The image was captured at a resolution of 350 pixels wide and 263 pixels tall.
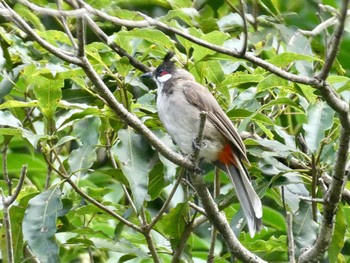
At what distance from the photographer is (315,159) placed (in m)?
3.24

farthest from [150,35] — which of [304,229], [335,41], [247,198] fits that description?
[335,41]

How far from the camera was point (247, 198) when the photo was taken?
3.60 m

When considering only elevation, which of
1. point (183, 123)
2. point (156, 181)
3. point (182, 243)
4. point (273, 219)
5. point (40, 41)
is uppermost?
point (40, 41)

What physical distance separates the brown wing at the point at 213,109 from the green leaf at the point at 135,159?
1.28 feet

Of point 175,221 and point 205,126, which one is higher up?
point 205,126

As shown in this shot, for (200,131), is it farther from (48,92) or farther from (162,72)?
(162,72)

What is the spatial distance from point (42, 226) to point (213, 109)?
0.89 meters

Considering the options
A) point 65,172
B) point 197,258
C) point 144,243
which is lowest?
point 197,258

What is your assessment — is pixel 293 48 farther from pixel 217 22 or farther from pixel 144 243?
pixel 144 243

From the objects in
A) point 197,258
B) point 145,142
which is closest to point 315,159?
point 145,142

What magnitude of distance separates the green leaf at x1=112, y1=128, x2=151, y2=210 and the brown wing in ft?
1.28

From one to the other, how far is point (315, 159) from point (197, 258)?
119 centimetres

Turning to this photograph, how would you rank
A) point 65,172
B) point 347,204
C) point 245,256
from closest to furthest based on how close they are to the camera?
point 245,256 → point 65,172 → point 347,204

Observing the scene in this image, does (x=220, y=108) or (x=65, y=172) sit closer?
(x=65, y=172)
